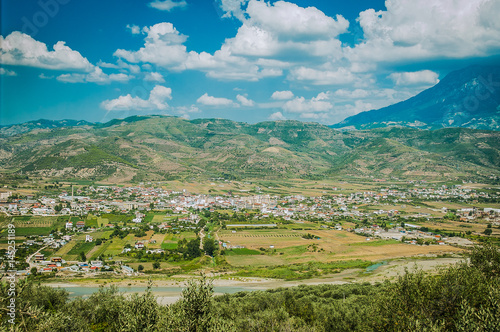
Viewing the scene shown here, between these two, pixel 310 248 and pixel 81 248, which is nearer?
pixel 81 248

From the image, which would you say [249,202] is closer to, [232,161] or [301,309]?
[301,309]

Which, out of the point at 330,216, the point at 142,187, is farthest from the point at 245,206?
the point at 142,187

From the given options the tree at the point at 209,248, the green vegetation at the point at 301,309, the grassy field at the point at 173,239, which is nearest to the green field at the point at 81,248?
the grassy field at the point at 173,239

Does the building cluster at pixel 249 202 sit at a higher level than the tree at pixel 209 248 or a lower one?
higher

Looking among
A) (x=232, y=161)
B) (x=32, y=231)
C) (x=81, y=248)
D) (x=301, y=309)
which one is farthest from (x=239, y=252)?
(x=232, y=161)

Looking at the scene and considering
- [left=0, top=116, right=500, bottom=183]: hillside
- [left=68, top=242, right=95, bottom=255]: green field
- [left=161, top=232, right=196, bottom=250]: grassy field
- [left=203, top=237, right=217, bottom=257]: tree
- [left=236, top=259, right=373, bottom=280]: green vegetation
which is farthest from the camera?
[left=0, top=116, right=500, bottom=183]: hillside

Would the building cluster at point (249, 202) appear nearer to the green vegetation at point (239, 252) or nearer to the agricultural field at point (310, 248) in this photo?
the agricultural field at point (310, 248)

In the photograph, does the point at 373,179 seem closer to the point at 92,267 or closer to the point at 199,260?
the point at 199,260

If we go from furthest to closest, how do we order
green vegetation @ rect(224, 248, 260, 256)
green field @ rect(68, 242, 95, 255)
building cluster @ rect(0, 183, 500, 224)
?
building cluster @ rect(0, 183, 500, 224) → green vegetation @ rect(224, 248, 260, 256) → green field @ rect(68, 242, 95, 255)

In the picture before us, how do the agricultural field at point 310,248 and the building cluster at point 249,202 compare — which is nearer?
the agricultural field at point 310,248

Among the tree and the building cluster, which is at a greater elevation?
the building cluster

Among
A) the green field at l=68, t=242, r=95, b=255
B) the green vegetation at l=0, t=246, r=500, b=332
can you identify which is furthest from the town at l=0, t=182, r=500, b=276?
the green vegetation at l=0, t=246, r=500, b=332

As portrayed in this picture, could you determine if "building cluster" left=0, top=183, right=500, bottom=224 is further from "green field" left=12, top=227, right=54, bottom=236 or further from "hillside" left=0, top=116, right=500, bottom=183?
"hillside" left=0, top=116, right=500, bottom=183

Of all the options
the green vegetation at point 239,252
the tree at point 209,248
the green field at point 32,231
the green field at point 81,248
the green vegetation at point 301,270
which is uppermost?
the green field at point 32,231
